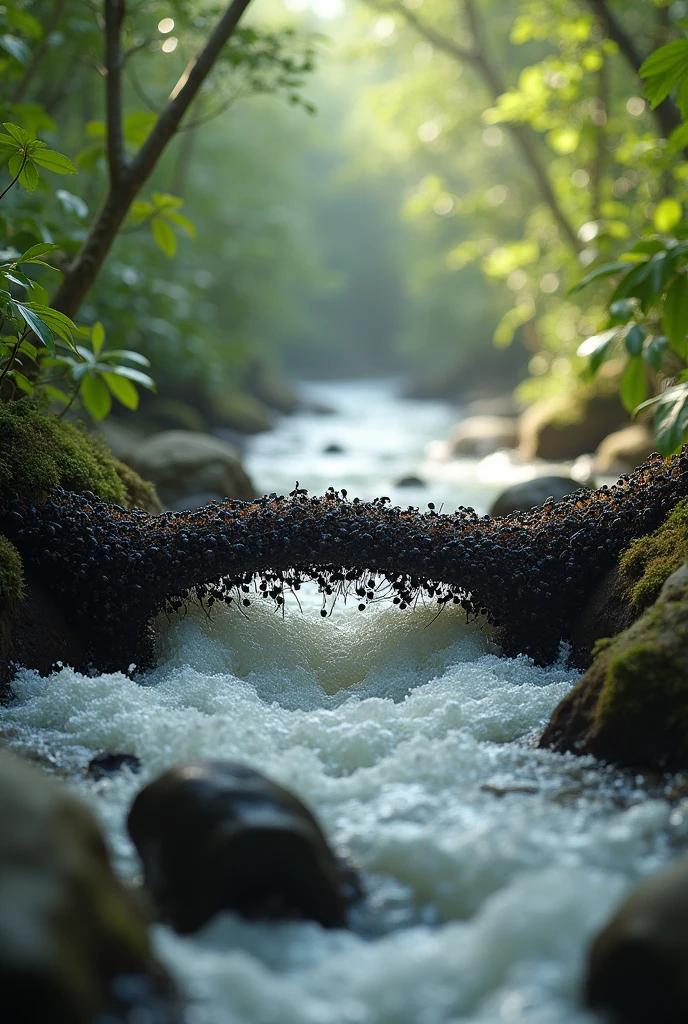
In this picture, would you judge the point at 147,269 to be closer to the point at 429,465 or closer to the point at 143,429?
the point at 143,429

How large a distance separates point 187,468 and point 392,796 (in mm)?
5303

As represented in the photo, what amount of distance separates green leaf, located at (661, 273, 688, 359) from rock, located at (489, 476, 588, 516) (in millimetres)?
4061

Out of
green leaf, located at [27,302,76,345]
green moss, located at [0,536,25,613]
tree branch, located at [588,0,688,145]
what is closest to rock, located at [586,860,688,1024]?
green moss, located at [0,536,25,613]

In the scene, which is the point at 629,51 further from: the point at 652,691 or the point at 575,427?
the point at 652,691

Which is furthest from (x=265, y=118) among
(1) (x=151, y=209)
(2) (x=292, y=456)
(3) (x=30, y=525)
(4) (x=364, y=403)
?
(3) (x=30, y=525)

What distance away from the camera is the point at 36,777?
6.73ft

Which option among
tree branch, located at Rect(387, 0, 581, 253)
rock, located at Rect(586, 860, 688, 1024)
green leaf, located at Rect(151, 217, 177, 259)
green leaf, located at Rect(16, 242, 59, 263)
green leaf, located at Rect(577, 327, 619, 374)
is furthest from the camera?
tree branch, located at Rect(387, 0, 581, 253)

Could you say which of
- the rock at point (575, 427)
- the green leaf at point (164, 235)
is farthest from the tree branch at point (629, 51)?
the green leaf at point (164, 235)

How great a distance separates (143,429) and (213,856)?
1004cm

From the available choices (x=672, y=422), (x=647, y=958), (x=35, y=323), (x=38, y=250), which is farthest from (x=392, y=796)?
(x=38, y=250)

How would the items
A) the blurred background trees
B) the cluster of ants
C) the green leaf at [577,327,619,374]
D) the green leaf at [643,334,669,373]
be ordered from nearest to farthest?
the green leaf at [577,327,619,374]
the green leaf at [643,334,669,373]
the cluster of ants
the blurred background trees

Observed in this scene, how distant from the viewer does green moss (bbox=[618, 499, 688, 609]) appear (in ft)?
11.3

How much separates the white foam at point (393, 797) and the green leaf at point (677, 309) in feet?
4.28

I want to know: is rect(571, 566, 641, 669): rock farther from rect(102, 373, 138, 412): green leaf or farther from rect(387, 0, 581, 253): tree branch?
rect(387, 0, 581, 253): tree branch
